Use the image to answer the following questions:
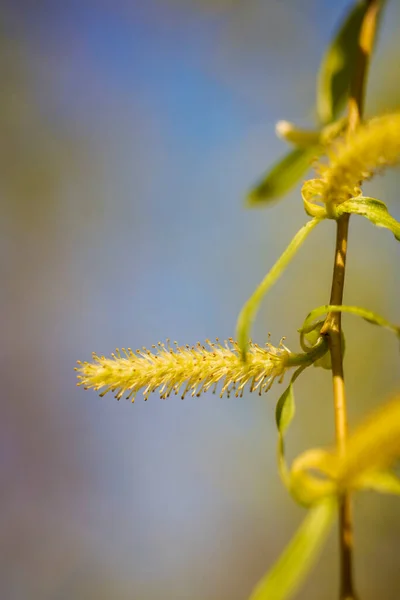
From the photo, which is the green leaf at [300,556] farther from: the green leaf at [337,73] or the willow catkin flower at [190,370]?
the green leaf at [337,73]

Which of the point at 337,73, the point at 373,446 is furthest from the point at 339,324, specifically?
the point at 337,73

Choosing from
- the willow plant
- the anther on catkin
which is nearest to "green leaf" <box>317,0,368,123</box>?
the willow plant

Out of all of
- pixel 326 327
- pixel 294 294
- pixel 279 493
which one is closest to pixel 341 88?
pixel 326 327

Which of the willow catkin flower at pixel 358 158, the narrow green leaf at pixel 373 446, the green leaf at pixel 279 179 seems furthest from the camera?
the green leaf at pixel 279 179

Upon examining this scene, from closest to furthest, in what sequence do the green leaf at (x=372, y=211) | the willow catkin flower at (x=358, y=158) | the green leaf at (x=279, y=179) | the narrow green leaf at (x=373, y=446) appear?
the narrow green leaf at (x=373, y=446)
the willow catkin flower at (x=358, y=158)
the green leaf at (x=372, y=211)
the green leaf at (x=279, y=179)

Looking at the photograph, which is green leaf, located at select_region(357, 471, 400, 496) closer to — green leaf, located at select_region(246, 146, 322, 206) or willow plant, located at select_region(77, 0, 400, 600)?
willow plant, located at select_region(77, 0, 400, 600)

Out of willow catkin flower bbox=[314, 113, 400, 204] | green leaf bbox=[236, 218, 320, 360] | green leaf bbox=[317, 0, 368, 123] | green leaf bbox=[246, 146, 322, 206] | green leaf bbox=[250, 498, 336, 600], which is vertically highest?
green leaf bbox=[317, 0, 368, 123]

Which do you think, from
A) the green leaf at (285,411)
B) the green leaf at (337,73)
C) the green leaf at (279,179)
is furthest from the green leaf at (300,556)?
the green leaf at (337,73)
